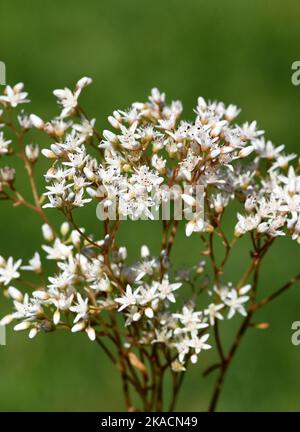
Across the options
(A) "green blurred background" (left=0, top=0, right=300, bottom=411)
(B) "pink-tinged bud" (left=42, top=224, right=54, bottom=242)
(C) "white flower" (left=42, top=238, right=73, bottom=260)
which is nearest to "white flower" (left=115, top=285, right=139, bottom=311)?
(C) "white flower" (left=42, top=238, right=73, bottom=260)

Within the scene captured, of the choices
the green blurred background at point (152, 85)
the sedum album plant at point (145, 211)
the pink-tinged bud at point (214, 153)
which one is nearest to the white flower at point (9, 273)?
the sedum album plant at point (145, 211)

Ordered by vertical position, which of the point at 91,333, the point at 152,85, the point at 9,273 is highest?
the point at 152,85

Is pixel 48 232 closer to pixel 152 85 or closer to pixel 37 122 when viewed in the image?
pixel 37 122

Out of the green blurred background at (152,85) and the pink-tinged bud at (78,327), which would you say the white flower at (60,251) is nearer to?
the pink-tinged bud at (78,327)

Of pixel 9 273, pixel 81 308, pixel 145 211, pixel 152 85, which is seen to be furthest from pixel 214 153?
pixel 152 85

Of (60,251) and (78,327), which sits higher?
(60,251)

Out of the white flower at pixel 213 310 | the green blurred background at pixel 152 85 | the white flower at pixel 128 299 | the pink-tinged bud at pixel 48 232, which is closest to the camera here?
the white flower at pixel 128 299

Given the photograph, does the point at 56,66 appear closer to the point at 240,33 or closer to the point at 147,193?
the point at 240,33

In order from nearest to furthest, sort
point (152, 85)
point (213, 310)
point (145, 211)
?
point (145, 211) → point (213, 310) → point (152, 85)

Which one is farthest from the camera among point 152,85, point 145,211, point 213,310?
point 152,85
